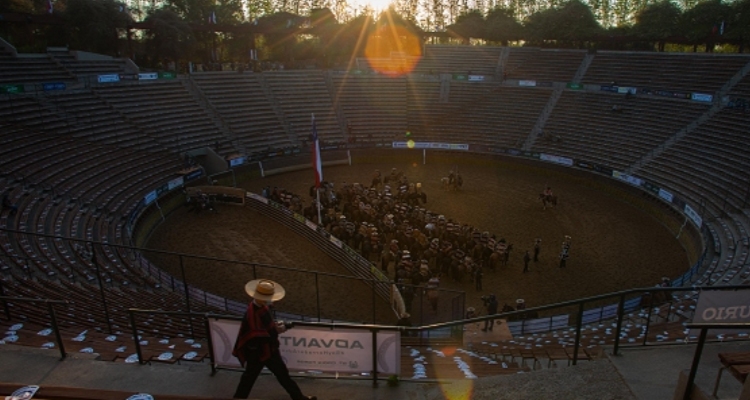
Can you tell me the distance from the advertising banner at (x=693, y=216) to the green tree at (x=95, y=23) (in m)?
48.1

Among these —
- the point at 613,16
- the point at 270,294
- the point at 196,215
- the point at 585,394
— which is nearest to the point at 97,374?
the point at 270,294

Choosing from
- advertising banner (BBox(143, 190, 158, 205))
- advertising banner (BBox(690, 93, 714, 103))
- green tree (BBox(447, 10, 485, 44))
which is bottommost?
advertising banner (BBox(143, 190, 158, 205))

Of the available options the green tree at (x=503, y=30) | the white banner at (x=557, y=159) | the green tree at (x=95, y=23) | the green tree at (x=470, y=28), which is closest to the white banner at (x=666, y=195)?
the white banner at (x=557, y=159)

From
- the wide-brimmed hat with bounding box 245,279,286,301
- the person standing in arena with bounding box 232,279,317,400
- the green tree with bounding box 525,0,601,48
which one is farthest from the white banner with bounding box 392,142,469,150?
the person standing in arena with bounding box 232,279,317,400

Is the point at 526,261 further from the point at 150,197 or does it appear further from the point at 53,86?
the point at 53,86

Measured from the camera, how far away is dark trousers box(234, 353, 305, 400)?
21.0 ft

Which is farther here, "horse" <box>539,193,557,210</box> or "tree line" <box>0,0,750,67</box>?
"tree line" <box>0,0,750,67</box>

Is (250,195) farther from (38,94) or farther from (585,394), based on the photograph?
(585,394)

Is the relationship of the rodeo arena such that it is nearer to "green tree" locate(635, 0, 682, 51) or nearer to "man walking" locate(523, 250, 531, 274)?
"man walking" locate(523, 250, 531, 274)

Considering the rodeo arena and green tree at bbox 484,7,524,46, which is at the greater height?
green tree at bbox 484,7,524,46

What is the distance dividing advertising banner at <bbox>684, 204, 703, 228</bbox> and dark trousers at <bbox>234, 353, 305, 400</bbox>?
25.4 m

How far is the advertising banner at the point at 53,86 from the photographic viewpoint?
34078mm

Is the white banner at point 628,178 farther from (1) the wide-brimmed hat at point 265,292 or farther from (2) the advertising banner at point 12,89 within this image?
(2) the advertising banner at point 12,89

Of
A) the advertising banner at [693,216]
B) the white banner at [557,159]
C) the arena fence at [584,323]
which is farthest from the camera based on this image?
the white banner at [557,159]
